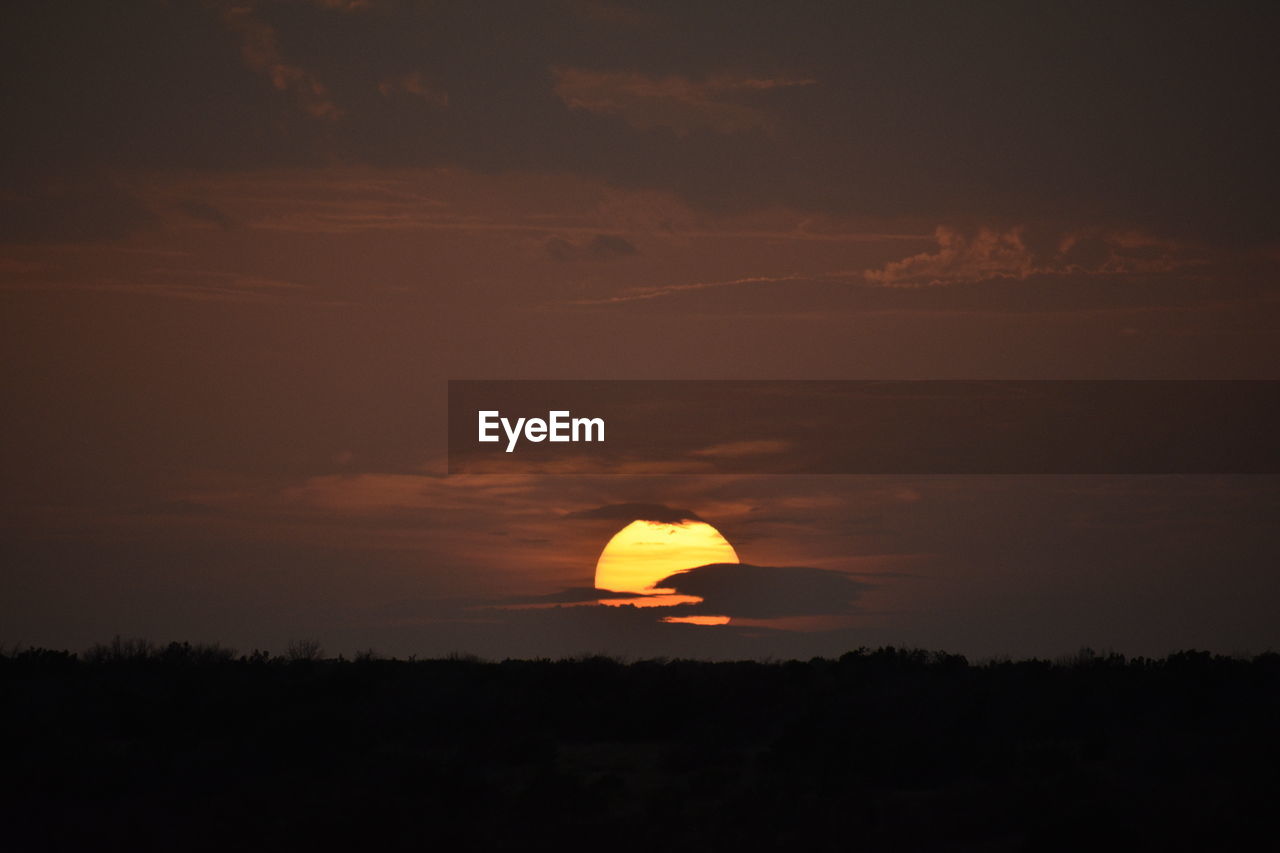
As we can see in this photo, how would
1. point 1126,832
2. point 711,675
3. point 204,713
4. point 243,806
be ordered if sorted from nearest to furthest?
point 1126,832
point 243,806
point 204,713
point 711,675

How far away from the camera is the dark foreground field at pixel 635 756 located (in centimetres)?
1661

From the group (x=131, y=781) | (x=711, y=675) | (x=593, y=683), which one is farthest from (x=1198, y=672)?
(x=131, y=781)

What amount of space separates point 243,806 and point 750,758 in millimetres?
8691

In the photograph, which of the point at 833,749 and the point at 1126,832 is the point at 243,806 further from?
the point at 1126,832

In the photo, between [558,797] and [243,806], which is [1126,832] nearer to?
[558,797]

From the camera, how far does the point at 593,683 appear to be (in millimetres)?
28781

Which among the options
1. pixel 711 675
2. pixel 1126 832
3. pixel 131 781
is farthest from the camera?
pixel 711 675

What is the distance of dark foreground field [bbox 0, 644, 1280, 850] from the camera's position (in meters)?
16.6

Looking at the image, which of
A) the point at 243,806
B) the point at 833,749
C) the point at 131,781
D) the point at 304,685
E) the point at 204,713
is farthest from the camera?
the point at 304,685

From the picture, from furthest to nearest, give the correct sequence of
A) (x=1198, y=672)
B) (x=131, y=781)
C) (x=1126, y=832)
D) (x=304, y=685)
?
1. (x=1198, y=672)
2. (x=304, y=685)
3. (x=131, y=781)
4. (x=1126, y=832)

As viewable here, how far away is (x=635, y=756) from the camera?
76.7 ft

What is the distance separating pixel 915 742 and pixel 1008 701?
5746 millimetres

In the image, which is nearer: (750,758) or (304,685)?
(750,758)

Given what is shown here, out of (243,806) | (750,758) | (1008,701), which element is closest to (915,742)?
(750,758)
